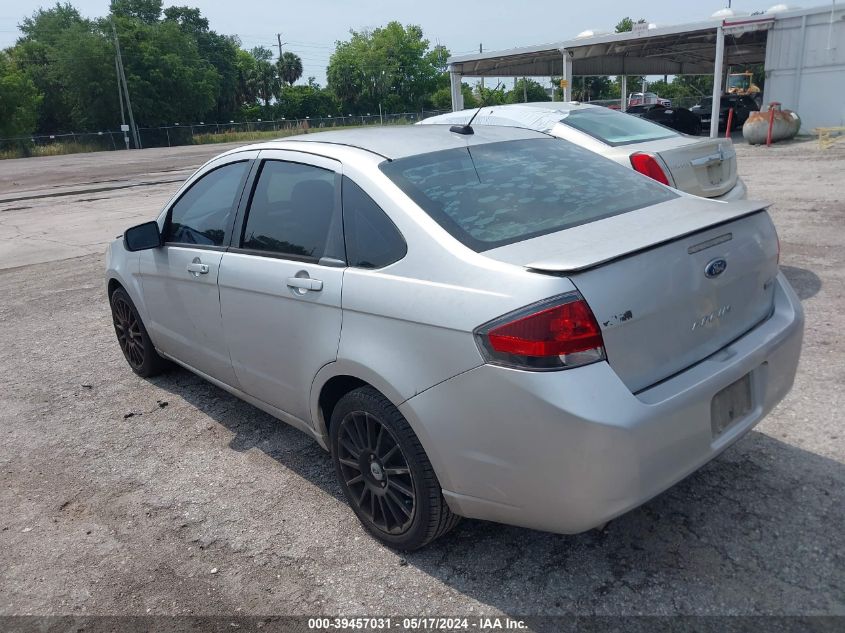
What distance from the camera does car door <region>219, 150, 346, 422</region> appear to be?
120 inches

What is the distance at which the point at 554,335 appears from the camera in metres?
2.27

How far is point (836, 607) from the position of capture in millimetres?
2436

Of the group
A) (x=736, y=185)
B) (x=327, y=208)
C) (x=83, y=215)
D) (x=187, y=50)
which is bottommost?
(x=83, y=215)

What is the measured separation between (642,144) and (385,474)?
15.5 ft

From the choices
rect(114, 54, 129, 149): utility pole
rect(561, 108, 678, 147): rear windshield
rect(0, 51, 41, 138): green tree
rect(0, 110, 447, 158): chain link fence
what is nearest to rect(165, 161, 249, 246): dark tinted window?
rect(561, 108, 678, 147): rear windshield

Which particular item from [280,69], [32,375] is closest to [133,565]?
[32,375]

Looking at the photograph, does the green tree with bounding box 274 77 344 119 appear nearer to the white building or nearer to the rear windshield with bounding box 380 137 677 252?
the white building

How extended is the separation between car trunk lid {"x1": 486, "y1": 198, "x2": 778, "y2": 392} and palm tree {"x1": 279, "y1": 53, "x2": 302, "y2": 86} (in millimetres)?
106062

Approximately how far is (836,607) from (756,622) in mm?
302

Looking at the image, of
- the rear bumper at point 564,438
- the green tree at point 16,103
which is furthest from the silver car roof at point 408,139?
the green tree at point 16,103

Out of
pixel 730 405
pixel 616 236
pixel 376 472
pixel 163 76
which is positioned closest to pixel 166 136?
pixel 163 76

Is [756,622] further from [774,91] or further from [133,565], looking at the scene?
[774,91]

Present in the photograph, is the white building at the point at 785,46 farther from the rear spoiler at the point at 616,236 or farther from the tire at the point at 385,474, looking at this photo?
the tire at the point at 385,474

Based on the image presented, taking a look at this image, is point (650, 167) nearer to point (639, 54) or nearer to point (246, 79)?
point (639, 54)
